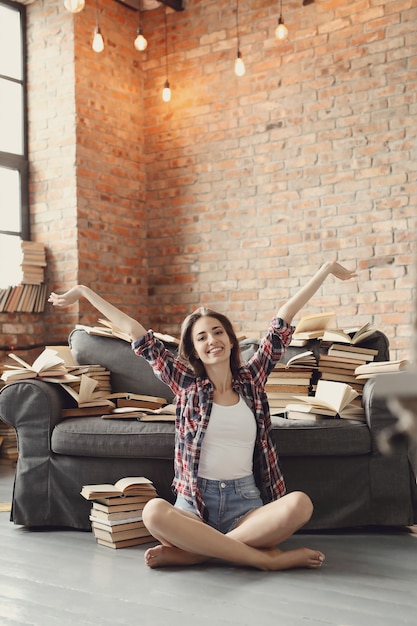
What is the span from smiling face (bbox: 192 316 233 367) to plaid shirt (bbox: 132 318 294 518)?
0.09 meters

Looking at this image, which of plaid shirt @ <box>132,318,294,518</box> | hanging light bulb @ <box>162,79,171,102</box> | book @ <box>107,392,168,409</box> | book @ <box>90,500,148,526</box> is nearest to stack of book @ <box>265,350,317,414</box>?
book @ <box>107,392,168,409</box>

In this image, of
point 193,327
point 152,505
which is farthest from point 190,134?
point 152,505

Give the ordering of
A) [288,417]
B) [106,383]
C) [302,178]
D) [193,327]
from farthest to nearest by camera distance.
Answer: [302,178] < [106,383] < [288,417] < [193,327]

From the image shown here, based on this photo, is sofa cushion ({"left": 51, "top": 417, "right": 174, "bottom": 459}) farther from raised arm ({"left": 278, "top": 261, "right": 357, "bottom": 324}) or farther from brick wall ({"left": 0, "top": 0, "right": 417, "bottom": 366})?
brick wall ({"left": 0, "top": 0, "right": 417, "bottom": 366})

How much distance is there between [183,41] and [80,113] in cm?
110

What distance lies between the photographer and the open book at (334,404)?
10.6 feet

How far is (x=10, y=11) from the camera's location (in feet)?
19.2

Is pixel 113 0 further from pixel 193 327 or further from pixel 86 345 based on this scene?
pixel 193 327

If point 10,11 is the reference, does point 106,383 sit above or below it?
below

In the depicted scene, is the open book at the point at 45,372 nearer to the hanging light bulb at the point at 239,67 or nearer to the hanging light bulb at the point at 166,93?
the hanging light bulb at the point at 239,67

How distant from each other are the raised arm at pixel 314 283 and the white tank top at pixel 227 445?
43 cm

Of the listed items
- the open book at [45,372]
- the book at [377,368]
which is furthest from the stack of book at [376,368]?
the open book at [45,372]

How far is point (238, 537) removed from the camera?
8.43 feet

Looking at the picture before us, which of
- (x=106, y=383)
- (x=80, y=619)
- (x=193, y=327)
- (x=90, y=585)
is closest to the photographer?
(x=80, y=619)
